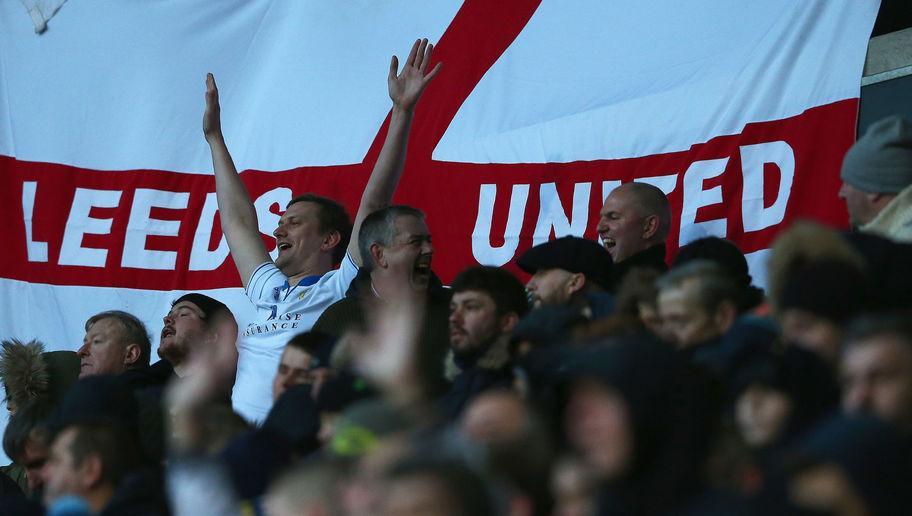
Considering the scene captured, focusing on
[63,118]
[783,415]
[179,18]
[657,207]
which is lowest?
[783,415]

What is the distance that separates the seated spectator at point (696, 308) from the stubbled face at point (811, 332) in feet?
1.22

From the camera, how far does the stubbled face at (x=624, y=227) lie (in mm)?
5105

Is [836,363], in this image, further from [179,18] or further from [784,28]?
[179,18]

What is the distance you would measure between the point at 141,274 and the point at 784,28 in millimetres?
3480

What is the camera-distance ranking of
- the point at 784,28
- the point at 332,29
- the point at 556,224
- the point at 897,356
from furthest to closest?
the point at 332,29 < the point at 556,224 < the point at 784,28 < the point at 897,356

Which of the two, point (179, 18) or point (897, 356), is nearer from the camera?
point (897, 356)

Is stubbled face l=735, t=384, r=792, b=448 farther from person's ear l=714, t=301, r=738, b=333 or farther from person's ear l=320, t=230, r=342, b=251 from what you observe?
person's ear l=320, t=230, r=342, b=251

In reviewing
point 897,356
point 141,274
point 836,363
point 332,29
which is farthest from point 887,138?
point 141,274

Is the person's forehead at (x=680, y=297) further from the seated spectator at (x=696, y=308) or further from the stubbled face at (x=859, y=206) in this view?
the stubbled face at (x=859, y=206)

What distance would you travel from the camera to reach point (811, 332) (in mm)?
2926

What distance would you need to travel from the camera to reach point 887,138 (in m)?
3.86

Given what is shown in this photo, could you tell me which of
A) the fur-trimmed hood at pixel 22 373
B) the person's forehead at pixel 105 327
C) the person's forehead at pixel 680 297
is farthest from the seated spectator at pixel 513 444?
the fur-trimmed hood at pixel 22 373

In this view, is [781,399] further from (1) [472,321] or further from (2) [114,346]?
(2) [114,346]

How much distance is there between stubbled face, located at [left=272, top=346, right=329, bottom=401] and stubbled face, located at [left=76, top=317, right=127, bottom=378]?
70.5 inches
